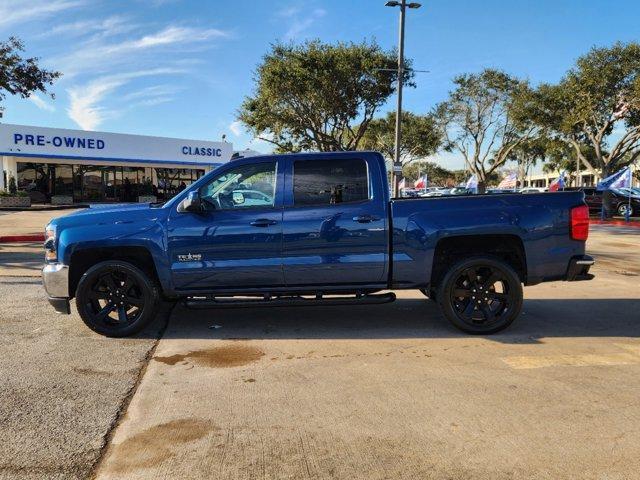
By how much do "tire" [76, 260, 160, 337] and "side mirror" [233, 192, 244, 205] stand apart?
1232 millimetres

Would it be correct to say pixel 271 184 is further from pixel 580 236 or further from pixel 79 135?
pixel 79 135

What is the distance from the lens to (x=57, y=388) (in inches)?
167

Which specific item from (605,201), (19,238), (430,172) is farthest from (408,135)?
(430,172)

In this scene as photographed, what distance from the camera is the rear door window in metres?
5.66

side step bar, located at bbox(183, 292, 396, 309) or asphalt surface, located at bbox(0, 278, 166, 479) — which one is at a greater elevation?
side step bar, located at bbox(183, 292, 396, 309)

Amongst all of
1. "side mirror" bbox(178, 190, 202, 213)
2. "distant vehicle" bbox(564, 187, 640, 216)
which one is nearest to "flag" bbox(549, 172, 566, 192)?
"distant vehicle" bbox(564, 187, 640, 216)

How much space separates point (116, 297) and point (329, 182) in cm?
259

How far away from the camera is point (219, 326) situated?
6.14 metres

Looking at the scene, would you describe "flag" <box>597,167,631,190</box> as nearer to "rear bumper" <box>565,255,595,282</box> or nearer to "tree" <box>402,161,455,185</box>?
"rear bumper" <box>565,255,595,282</box>

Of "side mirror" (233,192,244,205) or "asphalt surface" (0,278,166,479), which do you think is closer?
"asphalt surface" (0,278,166,479)

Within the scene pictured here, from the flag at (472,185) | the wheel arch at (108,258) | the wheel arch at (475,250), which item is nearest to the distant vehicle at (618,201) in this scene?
the flag at (472,185)

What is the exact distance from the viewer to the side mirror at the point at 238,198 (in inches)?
224

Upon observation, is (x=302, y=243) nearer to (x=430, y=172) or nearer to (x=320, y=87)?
(x=320, y=87)

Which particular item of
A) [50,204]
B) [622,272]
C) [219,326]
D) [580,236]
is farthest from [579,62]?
[50,204]
